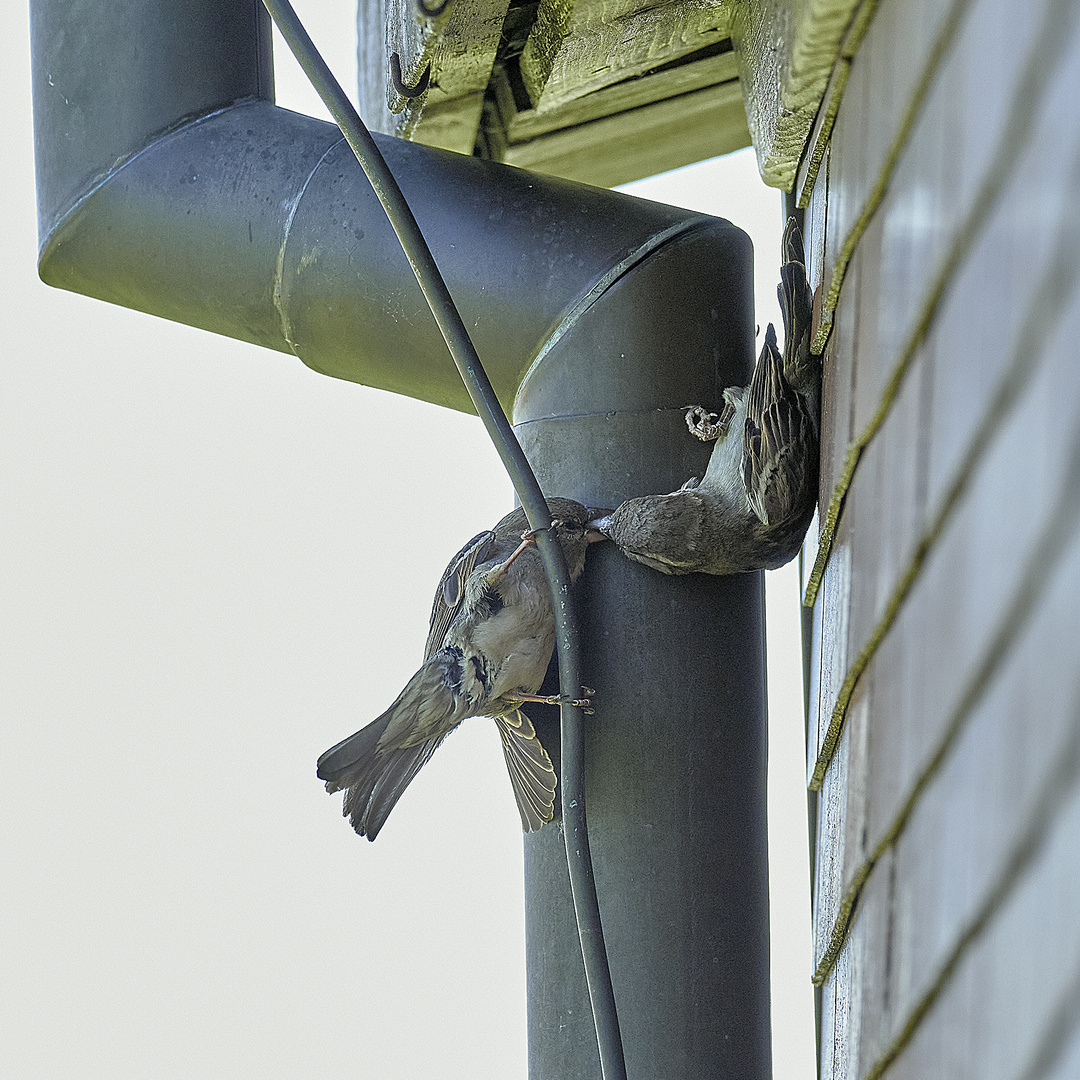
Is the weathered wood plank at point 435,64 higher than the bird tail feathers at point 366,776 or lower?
higher

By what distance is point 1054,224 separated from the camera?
0.43m

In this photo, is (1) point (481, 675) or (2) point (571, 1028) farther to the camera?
(1) point (481, 675)

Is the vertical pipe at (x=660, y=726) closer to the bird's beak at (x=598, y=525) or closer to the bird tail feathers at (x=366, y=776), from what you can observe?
the bird's beak at (x=598, y=525)

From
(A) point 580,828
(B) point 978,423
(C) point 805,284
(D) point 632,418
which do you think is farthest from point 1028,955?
(D) point 632,418

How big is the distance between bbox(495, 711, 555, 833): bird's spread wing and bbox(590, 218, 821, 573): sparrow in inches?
11.7

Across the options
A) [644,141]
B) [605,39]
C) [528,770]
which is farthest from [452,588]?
[644,141]

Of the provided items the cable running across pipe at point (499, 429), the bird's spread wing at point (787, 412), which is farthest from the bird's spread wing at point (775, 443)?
the cable running across pipe at point (499, 429)

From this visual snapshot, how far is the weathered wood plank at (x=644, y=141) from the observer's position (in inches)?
81.1

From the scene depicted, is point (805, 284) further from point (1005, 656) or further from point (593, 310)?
point (1005, 656)

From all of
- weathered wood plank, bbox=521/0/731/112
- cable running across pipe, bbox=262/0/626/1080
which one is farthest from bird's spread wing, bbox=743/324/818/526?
weathered wood plank, bbox=521/0/731/112

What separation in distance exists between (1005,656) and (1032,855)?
0.25 feet

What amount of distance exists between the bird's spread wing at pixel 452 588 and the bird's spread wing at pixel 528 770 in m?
0.15

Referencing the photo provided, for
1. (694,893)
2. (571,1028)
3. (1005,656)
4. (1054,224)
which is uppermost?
(1054,224)

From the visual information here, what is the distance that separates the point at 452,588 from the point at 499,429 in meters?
0.53
